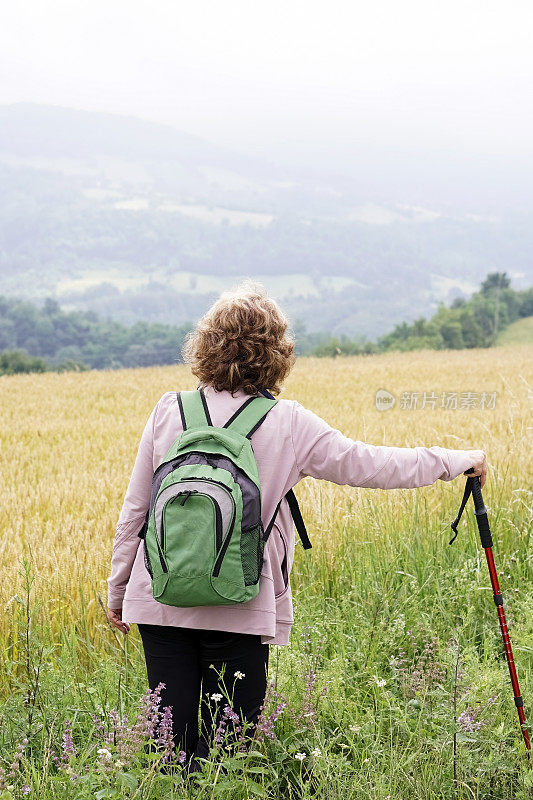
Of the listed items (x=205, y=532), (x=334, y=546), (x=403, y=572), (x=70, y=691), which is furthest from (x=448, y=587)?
(x=205, y=532)

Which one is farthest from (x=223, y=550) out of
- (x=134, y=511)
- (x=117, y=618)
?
(x=117, y=618)

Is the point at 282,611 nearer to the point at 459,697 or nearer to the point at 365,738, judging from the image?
the point at 365,738

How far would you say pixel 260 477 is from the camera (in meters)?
2.63

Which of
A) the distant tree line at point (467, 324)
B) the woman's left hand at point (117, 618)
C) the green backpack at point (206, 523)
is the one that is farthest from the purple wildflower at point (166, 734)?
the distant tree line at point (467, 324)

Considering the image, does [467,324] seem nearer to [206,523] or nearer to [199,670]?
[199,670]

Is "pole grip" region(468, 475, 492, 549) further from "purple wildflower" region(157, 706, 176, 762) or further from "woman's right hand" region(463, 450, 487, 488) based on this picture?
"purple wildflower" region(157, 706, 176, 762)

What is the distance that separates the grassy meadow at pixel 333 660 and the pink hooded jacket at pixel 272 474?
31 centimetres

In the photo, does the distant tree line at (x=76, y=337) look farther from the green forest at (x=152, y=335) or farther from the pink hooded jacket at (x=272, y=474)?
the pink hooded jacket at (x=272, y=474)

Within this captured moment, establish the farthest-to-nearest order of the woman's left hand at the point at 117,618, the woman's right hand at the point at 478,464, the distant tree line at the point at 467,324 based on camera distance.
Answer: the distant tree line at the point at 467,324 → the woman's left hand at the point at 117,618 → the woman's right hand at the point at 478,464

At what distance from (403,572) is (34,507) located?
151 inches

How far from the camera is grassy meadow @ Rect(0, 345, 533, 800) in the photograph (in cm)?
262

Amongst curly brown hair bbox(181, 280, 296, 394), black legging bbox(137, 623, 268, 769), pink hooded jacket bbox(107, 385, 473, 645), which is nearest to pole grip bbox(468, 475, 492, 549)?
pink hooded jacket bbox(107, 385, 473, 645)

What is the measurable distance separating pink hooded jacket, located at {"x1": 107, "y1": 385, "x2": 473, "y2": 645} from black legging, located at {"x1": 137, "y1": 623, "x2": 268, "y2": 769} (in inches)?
3.6

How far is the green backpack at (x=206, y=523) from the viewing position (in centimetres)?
235
